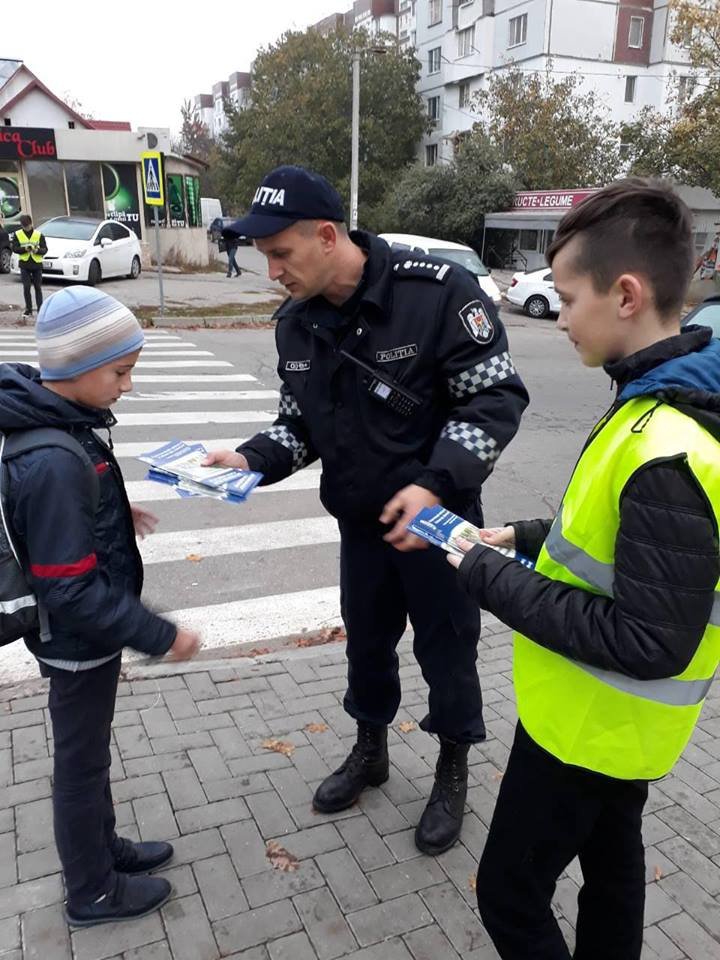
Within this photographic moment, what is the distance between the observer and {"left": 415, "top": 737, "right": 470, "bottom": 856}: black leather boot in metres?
2.66

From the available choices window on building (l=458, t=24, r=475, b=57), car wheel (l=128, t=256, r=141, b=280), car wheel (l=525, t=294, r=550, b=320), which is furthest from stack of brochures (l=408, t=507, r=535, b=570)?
window on building (l=458, t=24, r=475, b=57)

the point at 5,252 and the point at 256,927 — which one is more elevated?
the point at 5,252

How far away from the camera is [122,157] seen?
24000mm

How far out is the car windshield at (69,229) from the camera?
1820cm

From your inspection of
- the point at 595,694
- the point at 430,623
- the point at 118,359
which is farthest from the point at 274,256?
the point at 595,694

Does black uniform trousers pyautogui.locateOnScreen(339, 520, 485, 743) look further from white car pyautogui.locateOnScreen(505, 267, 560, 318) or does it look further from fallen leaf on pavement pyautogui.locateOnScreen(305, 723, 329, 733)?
white car pyautogui.locateOnScreen(505, 267, 560, 318)

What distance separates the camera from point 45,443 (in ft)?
6.21

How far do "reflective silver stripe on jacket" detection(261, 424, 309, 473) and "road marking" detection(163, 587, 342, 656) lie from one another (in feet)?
5.41

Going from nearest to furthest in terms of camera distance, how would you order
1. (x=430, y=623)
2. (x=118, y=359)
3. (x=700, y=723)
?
(x=118, y=359), (x=430, y=623), (x=700, y=723)

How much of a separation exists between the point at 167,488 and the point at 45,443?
4567mm

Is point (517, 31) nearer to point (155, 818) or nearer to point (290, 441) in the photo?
point (290, 441)

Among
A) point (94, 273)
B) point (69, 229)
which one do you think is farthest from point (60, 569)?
point (69, 229)

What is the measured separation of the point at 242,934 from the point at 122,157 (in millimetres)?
25530

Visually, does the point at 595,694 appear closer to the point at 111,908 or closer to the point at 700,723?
the point at 111,908
